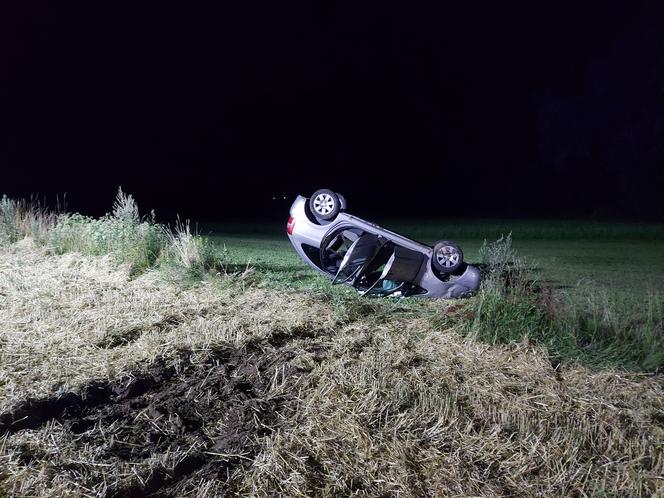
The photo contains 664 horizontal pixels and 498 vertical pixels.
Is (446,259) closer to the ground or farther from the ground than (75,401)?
farther from the ground

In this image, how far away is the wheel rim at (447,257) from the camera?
332 inches

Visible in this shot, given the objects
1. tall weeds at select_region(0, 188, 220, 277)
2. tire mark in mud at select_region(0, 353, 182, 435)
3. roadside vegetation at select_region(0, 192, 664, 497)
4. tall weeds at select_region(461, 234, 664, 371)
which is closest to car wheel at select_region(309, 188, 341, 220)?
roadside vegetation at select_region(0, 192, 664, 497)

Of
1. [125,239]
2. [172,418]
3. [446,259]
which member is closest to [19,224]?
[125,239]

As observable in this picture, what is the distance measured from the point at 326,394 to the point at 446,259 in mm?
3743

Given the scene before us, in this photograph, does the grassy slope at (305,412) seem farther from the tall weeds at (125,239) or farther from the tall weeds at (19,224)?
the tall weeds at (19,224)

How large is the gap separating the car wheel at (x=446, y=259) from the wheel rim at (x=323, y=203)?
5.40ft

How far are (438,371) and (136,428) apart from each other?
2642mm

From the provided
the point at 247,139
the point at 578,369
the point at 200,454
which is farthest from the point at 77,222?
the point at 247,139

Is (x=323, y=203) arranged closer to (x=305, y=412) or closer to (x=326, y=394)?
(x=326, y=394)

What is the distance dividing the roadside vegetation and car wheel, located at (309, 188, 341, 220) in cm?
154

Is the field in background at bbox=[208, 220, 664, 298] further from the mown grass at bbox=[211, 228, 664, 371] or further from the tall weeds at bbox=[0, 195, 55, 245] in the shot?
the tall weeds at bbox=[0, 195, 55, 245]

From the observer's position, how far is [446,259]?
8461mm

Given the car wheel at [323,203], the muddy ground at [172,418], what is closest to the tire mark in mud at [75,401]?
the muddy ground at [172,418]

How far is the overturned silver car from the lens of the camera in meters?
8.41
